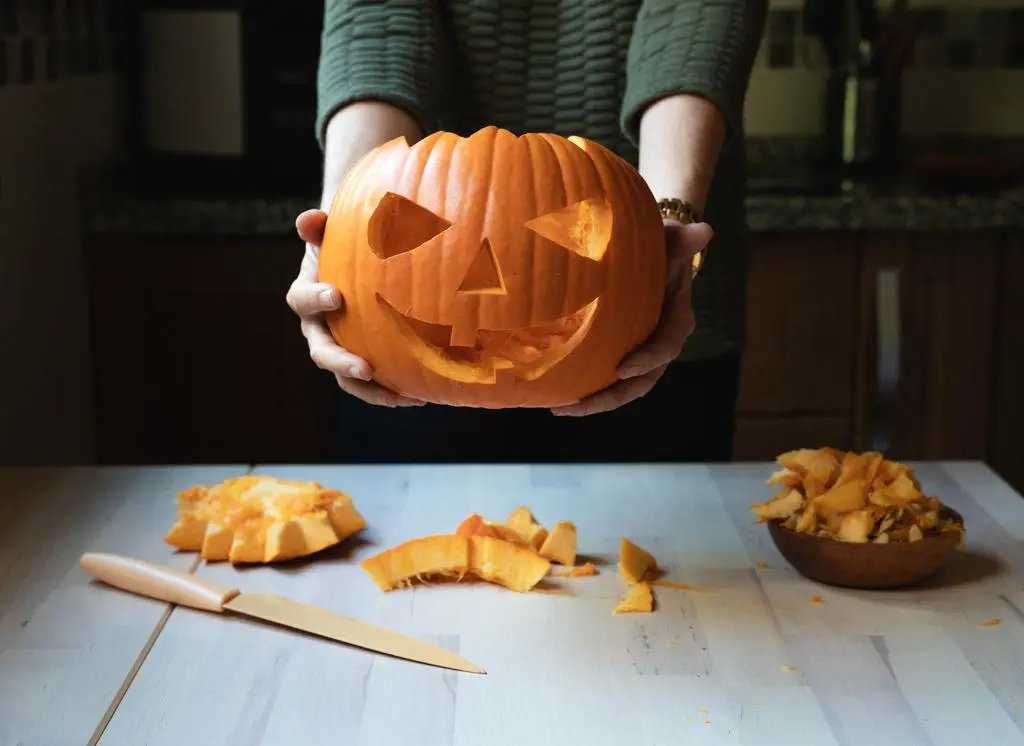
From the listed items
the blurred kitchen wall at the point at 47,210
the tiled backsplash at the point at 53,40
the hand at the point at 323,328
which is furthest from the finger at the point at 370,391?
the tiled backsplash at the point at 53,40

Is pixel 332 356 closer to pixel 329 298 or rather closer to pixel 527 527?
pixel 329 298

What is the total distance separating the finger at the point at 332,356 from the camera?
1.01 metres

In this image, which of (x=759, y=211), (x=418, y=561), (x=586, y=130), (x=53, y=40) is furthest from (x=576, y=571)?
(x=53, y=40)

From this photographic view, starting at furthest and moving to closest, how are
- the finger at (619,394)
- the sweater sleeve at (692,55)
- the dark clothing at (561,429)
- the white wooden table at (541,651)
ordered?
1. the dark clothing at (561,429)
2. the sweater sleeve at (692,55)
3. the finger at (619,394)
4. the white wooden table at (541,651)

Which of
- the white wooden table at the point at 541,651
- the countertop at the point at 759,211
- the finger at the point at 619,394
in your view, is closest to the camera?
the white wooden table at the point at 541,651

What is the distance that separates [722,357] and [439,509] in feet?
1.35

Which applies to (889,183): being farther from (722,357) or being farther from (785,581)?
(785,581)

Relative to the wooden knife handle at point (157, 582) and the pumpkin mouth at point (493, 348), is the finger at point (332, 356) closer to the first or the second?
the pumpkin mouth at point (493, 348)

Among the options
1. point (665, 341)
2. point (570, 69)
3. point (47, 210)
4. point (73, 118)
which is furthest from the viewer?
point (73, 118)

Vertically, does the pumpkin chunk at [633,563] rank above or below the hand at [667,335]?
below

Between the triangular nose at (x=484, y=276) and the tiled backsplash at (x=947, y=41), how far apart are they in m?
1.73

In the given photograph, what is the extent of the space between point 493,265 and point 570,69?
0.47 meters

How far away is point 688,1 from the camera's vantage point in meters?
1.27

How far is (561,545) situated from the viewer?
1.12 m
